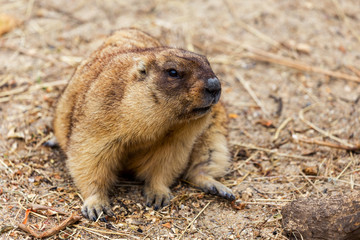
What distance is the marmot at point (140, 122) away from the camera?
4391 mm

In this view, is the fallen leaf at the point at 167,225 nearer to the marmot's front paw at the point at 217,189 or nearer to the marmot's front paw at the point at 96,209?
the marmot's front paw at the point at 96,209

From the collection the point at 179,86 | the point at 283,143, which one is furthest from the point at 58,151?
the point at 283,143

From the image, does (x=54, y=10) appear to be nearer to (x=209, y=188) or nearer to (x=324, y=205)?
(x=209, y=188)

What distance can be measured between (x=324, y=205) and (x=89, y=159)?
2561 millimetres

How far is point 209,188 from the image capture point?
212 inches

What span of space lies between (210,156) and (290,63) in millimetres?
3149

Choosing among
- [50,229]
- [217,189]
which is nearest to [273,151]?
[217,189]

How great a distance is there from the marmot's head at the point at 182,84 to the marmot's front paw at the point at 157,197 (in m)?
1.22

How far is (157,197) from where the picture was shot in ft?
16.9

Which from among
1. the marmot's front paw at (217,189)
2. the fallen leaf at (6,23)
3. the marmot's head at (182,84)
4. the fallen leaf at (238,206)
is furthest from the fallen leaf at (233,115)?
the fallen leaf at (6,23)

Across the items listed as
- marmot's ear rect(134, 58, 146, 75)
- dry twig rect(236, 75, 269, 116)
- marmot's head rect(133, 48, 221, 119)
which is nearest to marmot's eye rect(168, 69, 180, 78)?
marmot's head rect(133, 48, 221, 119)

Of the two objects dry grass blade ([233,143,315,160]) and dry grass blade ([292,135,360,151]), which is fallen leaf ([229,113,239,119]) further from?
dry grass blade ([292,135,360,151])

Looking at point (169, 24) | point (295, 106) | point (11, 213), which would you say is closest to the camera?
point (11, 213)

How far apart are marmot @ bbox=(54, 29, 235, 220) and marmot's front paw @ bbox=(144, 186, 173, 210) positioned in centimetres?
1
